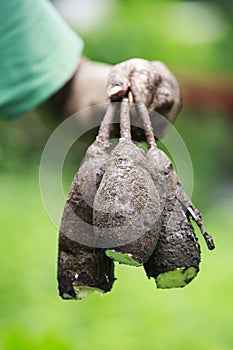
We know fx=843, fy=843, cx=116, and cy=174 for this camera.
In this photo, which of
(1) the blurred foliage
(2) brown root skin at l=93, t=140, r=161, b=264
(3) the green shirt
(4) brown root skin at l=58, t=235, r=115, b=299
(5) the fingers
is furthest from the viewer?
(1) the blurred foliage

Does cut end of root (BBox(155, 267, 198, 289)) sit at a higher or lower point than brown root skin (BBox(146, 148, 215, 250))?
lower

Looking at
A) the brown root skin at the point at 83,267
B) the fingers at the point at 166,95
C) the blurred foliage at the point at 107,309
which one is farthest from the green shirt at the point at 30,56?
the brown root skin at the point at 83,267

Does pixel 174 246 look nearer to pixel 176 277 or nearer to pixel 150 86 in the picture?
pixel 176 277

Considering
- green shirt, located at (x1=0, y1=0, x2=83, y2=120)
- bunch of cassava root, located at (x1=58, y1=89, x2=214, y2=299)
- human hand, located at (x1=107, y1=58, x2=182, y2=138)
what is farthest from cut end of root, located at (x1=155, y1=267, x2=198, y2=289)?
green shirt, located at (x1=0, y1=0, x2=83, y2=120)

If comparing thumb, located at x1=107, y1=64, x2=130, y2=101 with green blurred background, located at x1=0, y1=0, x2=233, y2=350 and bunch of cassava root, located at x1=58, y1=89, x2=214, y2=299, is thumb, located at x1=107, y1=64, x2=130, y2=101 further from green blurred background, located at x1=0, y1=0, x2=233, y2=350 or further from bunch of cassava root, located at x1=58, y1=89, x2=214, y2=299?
green blurred background, located at x1=0, y1=0, x2=233, y2=350

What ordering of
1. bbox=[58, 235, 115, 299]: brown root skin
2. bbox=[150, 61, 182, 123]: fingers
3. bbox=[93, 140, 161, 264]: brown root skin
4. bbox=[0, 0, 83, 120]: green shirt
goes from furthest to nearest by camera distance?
bbox=[0, 0, 83, 120]: green shirt < bbox=[150, 61, 182, 123]: fingers < bbox=[58, 235, 115, 299]: brown root skin < bbox=[93, 140, 161, 264]: brown root skin

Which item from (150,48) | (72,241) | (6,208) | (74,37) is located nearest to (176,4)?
(150,48)

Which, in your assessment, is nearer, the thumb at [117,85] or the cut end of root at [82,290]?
the cut end of root at [82,290]

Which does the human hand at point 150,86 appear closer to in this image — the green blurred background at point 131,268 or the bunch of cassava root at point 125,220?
the bunch of cassava root at point 125,220
